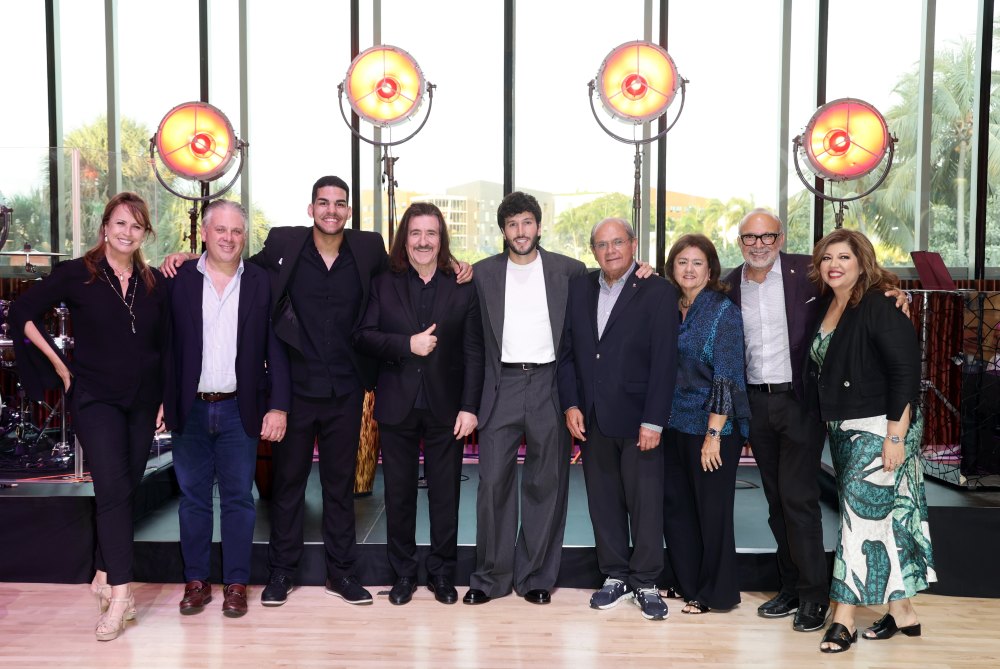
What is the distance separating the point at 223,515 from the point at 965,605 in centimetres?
303

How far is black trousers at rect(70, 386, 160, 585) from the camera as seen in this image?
9.32 ft

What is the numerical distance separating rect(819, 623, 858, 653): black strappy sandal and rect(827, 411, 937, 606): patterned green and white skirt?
105 mm

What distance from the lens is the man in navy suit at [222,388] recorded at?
2971mm

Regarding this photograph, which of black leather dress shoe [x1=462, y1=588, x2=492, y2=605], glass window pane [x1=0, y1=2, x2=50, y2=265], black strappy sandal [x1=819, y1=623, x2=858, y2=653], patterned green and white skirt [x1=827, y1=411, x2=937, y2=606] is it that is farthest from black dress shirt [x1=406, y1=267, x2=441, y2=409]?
glass window pane [x1=0, y1=2, x2=50, y2=265]

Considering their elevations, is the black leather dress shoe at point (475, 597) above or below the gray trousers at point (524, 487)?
below

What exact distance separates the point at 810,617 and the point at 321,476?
195 cm

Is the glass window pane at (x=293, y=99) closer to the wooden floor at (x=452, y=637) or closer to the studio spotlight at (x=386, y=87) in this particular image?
the studio spotlight at (x=386, y=87)

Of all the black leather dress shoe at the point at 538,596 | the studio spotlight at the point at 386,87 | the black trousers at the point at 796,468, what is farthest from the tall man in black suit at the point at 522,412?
the studio spotlight at the point at 386,87

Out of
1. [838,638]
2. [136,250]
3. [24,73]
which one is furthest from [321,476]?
[24,73]

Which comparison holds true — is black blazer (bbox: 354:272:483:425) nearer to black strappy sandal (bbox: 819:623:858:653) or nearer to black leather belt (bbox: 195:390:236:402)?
black leather belt (bbox: 195:390:236:402)

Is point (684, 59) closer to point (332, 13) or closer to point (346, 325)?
point (332, 13)

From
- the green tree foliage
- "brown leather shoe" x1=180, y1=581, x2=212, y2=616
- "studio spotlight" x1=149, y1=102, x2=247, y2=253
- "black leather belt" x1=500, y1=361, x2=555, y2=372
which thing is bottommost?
"brown leather shoe" x1=180, y1=581, x2=212, y2=616

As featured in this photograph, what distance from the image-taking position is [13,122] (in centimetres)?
610

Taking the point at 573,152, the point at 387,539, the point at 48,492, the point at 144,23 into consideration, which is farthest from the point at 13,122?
the point at 387,539
